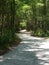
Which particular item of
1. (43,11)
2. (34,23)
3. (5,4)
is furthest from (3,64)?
(34,23)

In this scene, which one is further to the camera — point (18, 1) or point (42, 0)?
point (42, 0)

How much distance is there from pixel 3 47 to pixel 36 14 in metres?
29.7

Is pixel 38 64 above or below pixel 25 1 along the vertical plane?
below

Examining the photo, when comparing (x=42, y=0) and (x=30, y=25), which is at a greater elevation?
(x=42, y=0)

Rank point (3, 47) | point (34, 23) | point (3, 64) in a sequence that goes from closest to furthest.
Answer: point (3, 64), point (3, 47), point (34, 23)

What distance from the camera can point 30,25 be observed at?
51812 mm

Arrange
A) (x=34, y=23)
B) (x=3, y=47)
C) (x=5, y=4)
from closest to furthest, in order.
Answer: (x=3, y=47)
(x=5, y=4)
(x=34, y=23)

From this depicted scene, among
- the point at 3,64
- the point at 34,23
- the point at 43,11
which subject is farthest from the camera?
the point at 34,23

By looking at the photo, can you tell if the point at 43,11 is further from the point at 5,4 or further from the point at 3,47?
the point at 3,47

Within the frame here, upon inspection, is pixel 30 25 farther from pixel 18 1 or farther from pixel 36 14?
→ pixel 18 1

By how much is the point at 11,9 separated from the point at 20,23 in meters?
28.2

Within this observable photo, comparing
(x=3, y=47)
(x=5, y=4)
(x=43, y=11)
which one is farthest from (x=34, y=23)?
(x=3, y=47)

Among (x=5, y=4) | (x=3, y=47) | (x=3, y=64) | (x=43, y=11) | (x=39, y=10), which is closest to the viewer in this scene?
(x=3, y=64)

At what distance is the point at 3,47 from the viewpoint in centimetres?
1655
